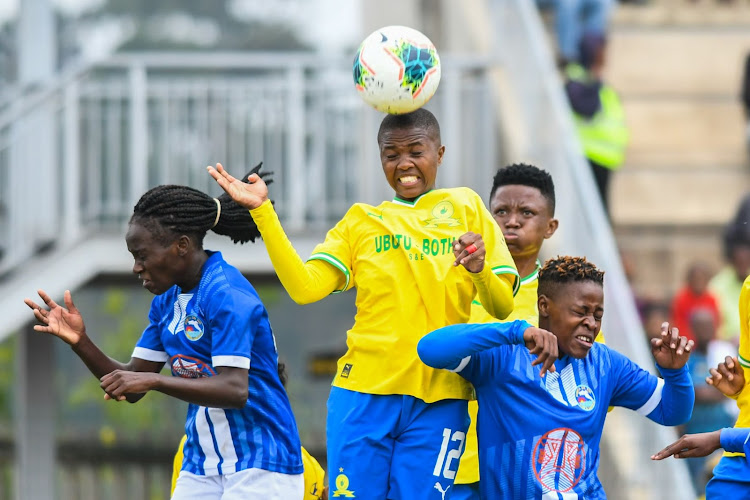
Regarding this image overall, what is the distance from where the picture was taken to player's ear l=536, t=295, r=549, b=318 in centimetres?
533

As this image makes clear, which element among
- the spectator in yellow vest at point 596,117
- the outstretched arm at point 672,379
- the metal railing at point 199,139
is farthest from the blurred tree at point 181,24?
the outstretched arm at point 672,379

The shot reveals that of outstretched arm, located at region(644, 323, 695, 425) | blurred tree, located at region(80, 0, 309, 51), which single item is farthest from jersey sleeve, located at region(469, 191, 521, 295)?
blurred tree, located at region(80, 0, 309, 51)

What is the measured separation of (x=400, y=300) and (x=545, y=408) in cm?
69

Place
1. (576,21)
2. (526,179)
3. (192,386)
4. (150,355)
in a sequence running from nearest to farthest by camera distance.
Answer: (192,386)
(150,355)
(526,179)
(576,21)

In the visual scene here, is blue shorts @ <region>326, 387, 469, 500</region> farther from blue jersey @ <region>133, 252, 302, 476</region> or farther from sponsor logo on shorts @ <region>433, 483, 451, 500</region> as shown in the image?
blue jersey @ <region>133, 252, 302, 476</region>

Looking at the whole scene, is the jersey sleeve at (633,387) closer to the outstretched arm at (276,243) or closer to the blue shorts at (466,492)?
the blue shorts at (466,492)

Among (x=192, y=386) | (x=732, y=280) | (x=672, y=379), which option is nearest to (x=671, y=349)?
(x=672, y=379)

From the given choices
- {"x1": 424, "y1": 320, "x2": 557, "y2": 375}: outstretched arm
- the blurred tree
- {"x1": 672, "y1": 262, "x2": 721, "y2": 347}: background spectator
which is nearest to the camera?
{"x1": 424, "y1": 320, "x2": 557, "y2": 375}: outstretched arm

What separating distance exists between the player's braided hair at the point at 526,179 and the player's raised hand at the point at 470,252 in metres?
1.19

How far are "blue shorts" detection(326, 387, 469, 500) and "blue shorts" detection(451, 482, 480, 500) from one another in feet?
0.34

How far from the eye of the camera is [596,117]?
11.3m

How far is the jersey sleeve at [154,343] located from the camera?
555cm

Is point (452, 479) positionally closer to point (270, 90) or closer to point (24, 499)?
point (270, 90)

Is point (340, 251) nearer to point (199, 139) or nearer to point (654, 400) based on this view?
point (654, 400)
